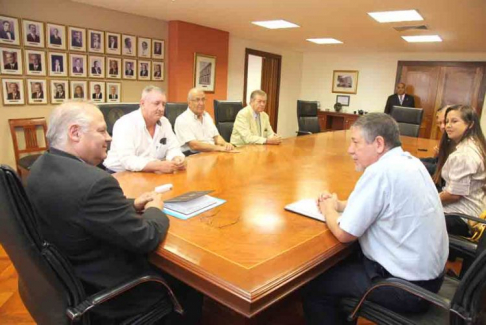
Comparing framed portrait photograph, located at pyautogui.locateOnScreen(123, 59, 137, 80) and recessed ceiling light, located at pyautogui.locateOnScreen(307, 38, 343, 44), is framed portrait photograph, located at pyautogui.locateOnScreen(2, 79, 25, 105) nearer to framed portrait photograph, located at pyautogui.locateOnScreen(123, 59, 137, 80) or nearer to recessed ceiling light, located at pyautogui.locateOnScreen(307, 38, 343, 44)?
framed portrait photograph, located at pyautogui.locateOnScreen(123, 59, 137, 80)

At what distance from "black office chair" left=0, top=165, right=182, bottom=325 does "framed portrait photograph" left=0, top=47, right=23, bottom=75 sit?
3560mm

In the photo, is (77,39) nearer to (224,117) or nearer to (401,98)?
(224,117)

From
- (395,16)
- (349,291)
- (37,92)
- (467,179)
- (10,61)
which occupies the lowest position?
(349,291)

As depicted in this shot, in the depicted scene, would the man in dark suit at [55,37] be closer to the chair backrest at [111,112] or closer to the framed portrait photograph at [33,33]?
the framed portrait photograph at [33,33]

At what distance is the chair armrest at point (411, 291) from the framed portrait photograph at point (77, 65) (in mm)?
4421

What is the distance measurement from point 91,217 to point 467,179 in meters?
1.98

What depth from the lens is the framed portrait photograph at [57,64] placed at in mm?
4184

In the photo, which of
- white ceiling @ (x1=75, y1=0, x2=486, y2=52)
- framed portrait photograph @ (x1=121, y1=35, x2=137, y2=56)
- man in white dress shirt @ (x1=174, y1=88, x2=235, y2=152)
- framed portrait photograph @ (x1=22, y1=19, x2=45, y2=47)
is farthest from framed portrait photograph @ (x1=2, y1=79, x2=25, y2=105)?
man in white dress shirt @ (x1=174, y1=88, x2=235, y2=152)

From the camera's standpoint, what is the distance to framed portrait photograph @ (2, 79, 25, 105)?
3.84m

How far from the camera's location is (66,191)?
3.26ft

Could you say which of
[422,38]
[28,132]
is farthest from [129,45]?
[422,38]

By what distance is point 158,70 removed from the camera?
5.46 m

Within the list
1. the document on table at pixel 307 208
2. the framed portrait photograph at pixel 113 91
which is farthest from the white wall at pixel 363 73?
the document on table at pixel 307 208

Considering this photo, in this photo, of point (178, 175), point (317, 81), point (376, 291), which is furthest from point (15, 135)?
point (317, 81)
